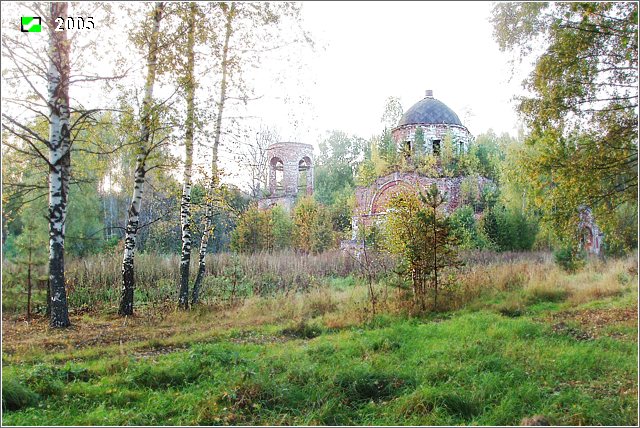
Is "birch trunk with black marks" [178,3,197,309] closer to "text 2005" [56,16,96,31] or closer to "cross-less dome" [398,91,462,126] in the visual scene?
"text 2005" [56,16,96,31]

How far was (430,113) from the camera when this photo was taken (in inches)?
239

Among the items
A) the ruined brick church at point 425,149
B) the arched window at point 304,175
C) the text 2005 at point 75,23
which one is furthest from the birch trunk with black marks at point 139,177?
the ruined brick church at point 425,149

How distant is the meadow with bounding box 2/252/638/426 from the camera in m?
3.61

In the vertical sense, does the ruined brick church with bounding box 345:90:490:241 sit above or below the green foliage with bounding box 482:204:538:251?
above

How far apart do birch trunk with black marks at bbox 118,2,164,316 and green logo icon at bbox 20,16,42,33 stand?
1.01m

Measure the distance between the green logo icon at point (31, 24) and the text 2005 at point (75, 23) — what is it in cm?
16

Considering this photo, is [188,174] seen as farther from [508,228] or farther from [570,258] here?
[570,258]

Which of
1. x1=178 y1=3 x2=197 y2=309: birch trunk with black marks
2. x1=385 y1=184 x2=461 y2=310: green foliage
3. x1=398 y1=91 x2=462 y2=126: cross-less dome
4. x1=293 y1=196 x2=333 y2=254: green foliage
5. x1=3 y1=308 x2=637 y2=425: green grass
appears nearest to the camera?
x1=3 y1=308 x2=637 y2=425: green grass

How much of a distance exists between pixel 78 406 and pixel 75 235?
1815mm

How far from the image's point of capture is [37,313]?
4551 millimetres

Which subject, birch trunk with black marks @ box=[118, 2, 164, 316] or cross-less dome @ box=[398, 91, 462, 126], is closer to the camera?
birch trunk with black marks @ box=[118, 2, 164, 316]

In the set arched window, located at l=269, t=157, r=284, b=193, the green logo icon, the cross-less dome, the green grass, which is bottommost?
the green grass

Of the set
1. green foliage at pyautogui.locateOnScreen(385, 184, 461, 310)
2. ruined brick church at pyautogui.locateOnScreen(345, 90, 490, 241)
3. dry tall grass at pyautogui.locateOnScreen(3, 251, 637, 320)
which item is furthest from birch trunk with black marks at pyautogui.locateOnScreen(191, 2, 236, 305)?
green foliage at pyautogui.locateOnScreen(385, 184, 461, 310)

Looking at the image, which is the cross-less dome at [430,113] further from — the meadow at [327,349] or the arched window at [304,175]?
the meadow at [327,349]
